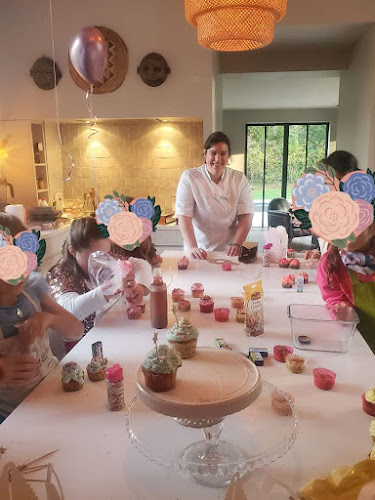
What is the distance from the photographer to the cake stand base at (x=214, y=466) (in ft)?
2.70

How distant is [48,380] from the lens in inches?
47.3

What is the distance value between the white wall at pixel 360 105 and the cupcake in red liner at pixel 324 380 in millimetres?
2935

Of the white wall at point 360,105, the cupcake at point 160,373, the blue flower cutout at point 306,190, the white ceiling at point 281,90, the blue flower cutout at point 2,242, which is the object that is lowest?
the cupcake at point 160,373

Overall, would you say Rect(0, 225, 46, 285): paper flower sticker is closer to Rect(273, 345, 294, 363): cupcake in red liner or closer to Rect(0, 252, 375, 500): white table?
Rect(0, 252, 375, 500): white table

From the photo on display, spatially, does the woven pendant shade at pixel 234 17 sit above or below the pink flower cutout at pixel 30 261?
above

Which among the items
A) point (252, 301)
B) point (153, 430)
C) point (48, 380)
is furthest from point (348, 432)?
point (48, 380)

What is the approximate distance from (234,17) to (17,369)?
1.44m

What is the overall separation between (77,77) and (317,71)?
258cm

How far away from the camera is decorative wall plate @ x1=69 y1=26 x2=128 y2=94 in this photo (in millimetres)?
3688

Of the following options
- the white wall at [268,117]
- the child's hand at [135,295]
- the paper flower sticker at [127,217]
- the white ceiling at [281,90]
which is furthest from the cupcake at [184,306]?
the white wall at [268,117]

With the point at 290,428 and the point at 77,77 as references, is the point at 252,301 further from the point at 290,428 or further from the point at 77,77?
the point at 77,77

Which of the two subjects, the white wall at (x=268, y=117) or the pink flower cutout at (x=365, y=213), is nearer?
the pink flower cutout at (x=365, y=213)

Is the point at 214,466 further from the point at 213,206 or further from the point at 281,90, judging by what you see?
the point at 281,90

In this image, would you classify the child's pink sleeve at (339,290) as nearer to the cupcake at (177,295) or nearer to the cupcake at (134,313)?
the cupcake at (177,295)
